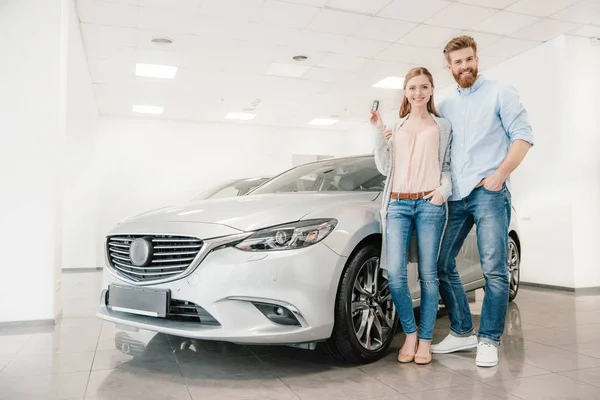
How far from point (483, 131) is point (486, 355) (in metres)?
1.09

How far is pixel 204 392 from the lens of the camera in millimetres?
2111

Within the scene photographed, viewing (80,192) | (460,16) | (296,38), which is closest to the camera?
(460,16)

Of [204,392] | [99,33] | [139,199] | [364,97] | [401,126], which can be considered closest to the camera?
[204,392]

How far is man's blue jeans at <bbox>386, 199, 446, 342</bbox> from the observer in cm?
246

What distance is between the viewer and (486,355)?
2475 millimetres

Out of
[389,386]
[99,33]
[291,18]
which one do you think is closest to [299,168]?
[389,386]

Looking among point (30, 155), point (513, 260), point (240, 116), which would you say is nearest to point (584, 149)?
point (513, 260)

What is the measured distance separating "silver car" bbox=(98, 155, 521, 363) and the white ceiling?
3217 millimetres

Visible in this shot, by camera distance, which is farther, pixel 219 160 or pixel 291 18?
pixel 219 160

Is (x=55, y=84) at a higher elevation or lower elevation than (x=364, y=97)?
lower

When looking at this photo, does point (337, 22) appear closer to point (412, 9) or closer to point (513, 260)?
point (412, 9)

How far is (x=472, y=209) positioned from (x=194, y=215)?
53.2 inches

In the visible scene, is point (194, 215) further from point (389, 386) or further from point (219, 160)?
point (219, 160)

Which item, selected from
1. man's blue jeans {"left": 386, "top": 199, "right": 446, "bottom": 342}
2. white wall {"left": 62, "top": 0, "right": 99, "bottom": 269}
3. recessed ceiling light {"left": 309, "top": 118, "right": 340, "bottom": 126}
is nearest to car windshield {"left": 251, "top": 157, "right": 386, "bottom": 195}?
man's blue jeans {"left": 386, "top": 199, "right": 446, "bottom": 342}
